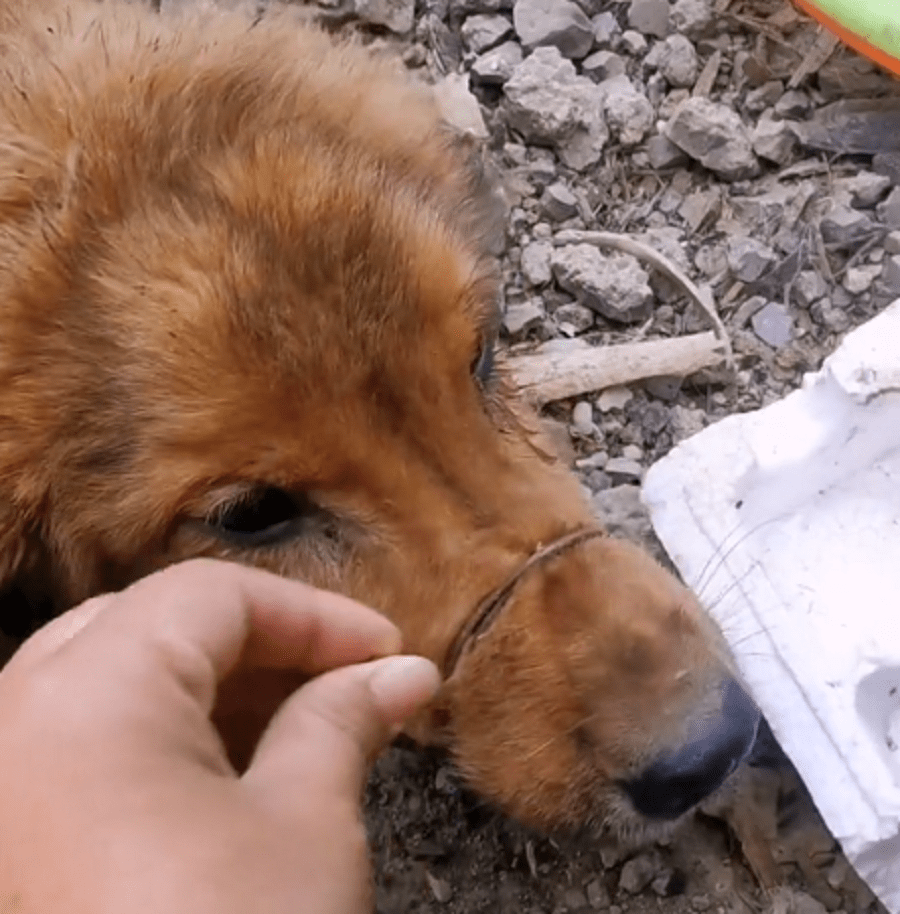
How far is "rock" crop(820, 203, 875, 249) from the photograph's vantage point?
3326 millimetres

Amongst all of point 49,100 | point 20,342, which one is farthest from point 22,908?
point 49,100

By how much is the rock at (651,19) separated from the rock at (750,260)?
0.62m

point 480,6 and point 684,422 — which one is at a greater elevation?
point 480,6

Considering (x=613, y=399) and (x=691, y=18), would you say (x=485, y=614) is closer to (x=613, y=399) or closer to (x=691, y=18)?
(x=613, y=399)

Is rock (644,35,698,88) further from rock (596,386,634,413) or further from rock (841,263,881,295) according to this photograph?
rock (596,386,634,413)

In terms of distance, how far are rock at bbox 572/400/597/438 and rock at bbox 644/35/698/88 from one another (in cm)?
85

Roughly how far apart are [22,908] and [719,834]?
1507 millimetres

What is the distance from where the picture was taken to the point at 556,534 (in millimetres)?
2174

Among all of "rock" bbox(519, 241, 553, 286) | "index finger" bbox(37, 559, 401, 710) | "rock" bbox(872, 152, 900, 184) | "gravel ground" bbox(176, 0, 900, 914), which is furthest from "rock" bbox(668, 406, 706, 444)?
"index finger" bbox(37, 559, 401, 710)

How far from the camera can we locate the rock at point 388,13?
3705mm

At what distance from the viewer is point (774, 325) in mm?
3266

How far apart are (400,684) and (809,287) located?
75.2 inches

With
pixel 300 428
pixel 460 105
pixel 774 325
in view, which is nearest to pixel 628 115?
pixel 460 105

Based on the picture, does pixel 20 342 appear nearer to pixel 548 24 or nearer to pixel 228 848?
pixel 228 848
